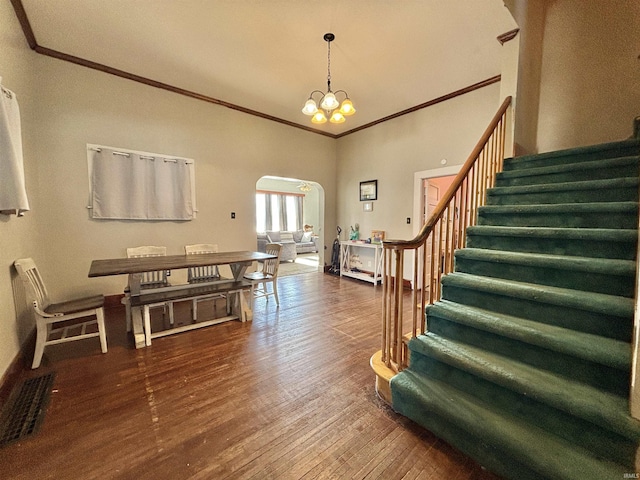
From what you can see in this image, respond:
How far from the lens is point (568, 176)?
2287mm

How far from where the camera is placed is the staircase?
1.09m

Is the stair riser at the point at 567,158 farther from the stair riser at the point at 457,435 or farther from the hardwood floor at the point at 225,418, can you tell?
the stair riser at the point at 457,435

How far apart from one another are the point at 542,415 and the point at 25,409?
9.58 ft

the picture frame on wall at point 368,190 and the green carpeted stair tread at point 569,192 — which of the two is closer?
the green carpeted stair tread at point 569,192

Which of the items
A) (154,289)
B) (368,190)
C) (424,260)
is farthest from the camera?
(368,190)

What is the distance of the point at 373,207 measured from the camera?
519 centimetres

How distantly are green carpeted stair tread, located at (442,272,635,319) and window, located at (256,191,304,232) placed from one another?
7812 mm

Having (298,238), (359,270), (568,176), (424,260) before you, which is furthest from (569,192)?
(298,238)

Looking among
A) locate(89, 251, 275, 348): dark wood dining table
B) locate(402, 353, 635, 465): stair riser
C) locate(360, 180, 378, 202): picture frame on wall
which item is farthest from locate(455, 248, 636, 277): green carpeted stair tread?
locate(360, 180, 378, 202): picture frame on wall

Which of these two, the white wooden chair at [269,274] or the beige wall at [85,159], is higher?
the beige wall at [85,159]

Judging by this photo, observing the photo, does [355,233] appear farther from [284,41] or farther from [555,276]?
[555,276]

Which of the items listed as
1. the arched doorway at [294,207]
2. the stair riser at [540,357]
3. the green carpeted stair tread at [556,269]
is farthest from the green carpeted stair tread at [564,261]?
the arched doorway at [294,207]

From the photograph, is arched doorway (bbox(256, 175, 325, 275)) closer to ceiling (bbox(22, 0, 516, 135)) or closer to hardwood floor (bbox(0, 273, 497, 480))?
ceiling (bbox(22, 0, 516, 135))

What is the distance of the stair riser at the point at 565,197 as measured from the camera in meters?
1.87
